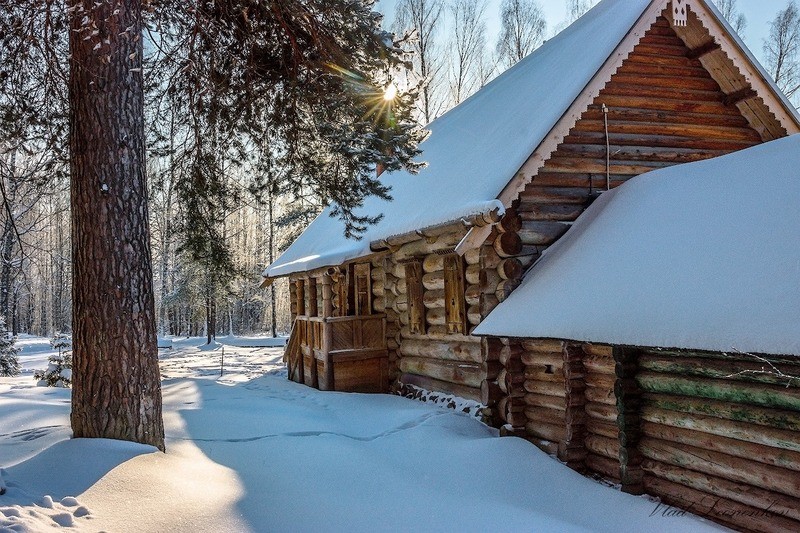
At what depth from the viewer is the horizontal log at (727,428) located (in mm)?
5105

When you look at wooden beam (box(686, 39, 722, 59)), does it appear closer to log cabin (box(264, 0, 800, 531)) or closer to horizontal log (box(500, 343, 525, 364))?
log cabin (box(264, 0, 800, 531))

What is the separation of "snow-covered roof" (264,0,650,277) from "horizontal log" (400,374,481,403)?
9.35ft

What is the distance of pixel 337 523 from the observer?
5.23 m

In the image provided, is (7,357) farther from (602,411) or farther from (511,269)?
(602,411)

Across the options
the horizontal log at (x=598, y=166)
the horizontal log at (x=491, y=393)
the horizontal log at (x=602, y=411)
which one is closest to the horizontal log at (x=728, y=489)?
the horizontal log at (x=602, y=411)

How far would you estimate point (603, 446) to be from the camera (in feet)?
23.9

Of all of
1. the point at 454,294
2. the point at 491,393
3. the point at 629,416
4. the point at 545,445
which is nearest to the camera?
the point at 629,416

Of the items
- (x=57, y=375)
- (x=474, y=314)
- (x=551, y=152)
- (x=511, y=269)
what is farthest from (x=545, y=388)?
(x=57, y=375)

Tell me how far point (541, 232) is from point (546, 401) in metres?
2.62

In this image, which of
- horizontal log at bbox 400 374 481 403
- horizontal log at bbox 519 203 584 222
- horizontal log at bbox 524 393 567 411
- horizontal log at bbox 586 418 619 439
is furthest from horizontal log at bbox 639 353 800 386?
horizontal log at bbox 400 374 481 403

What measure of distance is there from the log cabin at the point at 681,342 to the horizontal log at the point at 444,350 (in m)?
1.46

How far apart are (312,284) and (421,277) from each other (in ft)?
19.4

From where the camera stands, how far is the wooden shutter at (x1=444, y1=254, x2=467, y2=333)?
1052 centimetres

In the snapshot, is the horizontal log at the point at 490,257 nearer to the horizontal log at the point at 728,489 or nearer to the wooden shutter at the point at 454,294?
the wooden shutter at the point at 454,294
